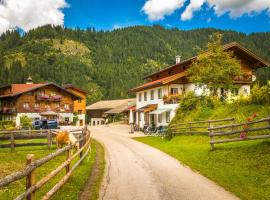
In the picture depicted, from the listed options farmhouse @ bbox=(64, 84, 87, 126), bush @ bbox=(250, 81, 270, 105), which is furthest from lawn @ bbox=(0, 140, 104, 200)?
farmhouse @ bbox=(64, 84, 87, 126)

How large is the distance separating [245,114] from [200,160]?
30.7 feet

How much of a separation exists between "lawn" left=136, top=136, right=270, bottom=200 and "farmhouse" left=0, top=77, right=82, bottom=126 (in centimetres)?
5301

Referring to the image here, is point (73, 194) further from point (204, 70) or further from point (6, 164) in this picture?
point (204, 70)

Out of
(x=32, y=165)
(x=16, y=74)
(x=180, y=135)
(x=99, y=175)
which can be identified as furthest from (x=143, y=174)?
(x=16, y=74)

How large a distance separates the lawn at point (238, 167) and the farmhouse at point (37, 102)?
5301cm

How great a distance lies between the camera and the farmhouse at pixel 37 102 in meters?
65.5

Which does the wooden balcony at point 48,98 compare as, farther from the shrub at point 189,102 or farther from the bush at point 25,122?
the shrub at point 189,102

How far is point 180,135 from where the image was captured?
28.5 m

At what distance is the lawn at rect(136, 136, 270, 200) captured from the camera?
976cm

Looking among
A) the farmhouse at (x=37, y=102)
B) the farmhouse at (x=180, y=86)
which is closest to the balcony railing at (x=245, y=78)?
the farmhouse at (x=180, y=86)

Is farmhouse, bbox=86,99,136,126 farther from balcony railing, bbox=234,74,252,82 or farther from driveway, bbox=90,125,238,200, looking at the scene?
driveway, bbox=90,125,238,200

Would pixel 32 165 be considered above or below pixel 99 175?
above

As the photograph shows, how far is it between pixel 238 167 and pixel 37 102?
61.0m

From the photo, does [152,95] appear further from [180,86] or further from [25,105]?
[25,105]
